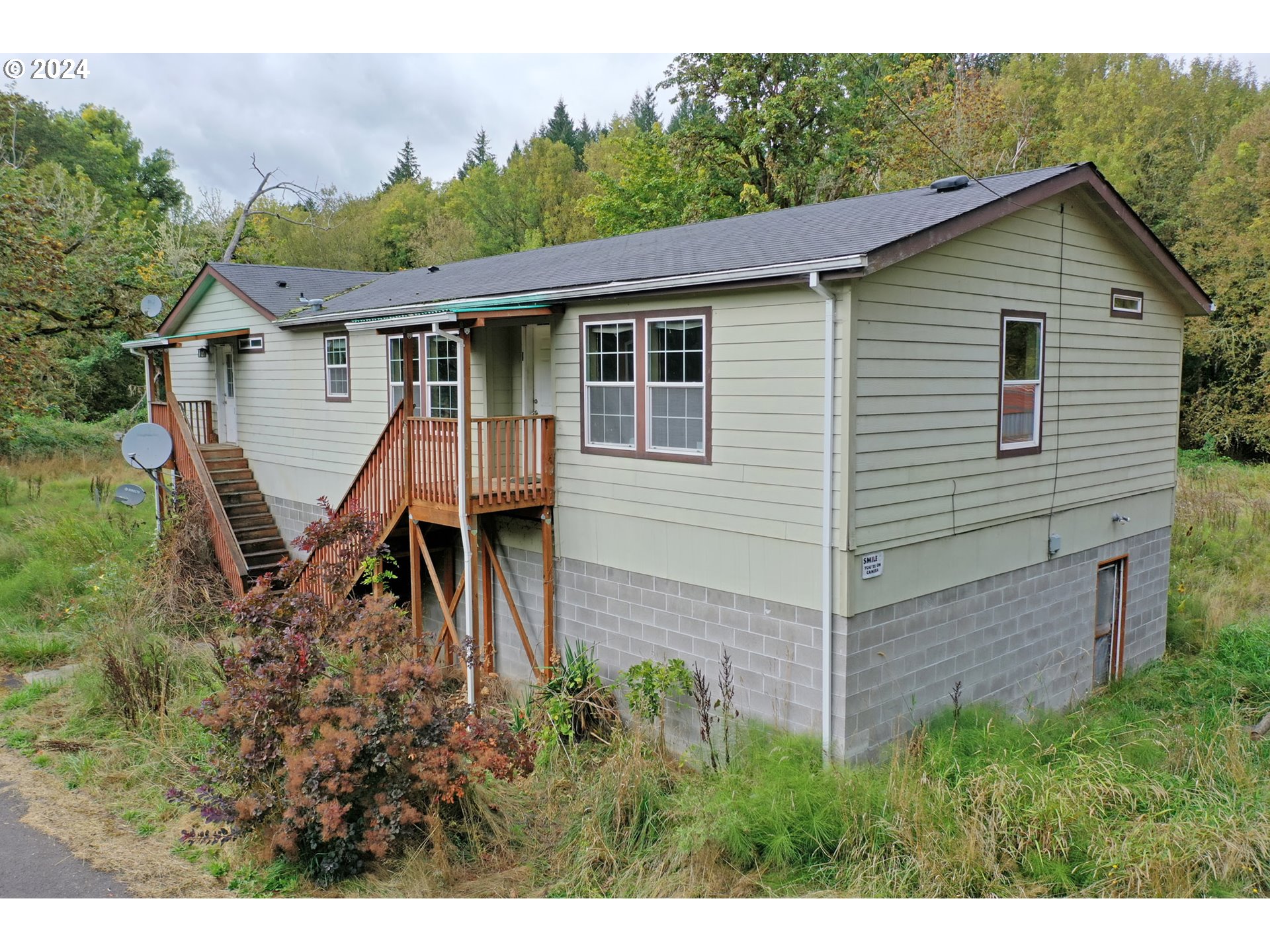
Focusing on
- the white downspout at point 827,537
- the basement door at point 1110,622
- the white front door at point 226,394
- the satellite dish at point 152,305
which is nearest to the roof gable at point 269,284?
the satellite dish at point 152,305

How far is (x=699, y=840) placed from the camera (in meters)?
5.92

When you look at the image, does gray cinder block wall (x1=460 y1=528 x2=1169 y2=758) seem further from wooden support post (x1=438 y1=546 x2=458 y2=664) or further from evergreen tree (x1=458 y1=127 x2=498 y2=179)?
evergreen tree (x1=458 y1=127 x2=498 y2=179)

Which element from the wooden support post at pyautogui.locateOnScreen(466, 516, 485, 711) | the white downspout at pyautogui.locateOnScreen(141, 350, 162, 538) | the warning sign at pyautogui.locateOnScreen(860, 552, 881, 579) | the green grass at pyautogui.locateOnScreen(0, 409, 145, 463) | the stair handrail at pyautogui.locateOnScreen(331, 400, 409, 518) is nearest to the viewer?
the warning sign at pyautogui.locateOnScreen(860, 552, 881, 579)

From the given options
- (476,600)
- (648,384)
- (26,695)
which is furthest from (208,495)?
(648,384)

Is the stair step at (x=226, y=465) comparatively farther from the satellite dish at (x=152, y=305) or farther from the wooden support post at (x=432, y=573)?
the wooden support post at (x=432, y=573)

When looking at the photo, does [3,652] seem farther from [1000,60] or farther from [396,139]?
[396,139]

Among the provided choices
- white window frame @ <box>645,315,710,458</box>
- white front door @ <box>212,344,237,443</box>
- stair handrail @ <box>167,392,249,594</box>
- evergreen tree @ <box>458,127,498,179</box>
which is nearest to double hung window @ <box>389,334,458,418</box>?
white window frame @ <box>645,315,710,458</box>

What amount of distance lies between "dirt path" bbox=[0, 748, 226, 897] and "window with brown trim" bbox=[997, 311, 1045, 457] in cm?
794

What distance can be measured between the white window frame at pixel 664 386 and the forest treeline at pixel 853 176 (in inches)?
507

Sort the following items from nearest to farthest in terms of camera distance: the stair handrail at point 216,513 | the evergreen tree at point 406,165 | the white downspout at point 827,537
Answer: the white downspout at point 827,537 → the stair handrail at point 216,513 → the evergreen tree at point 406,165

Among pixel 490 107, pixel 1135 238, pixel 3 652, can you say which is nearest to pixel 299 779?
pixel 3 652

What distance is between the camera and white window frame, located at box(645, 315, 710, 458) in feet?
27.0

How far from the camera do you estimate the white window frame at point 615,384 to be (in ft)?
28.9

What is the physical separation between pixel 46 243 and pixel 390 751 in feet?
53.2
